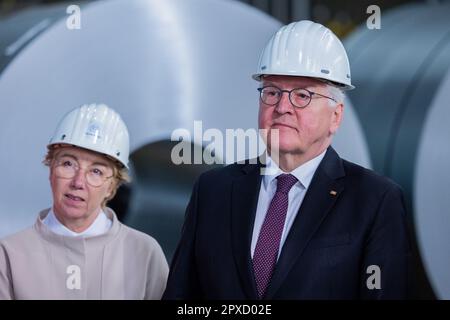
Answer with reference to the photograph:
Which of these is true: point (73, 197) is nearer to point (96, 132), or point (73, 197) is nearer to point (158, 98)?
point (96, 132)

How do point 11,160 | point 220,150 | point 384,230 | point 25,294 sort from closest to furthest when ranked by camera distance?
point 384,230 < point 25,294 < point 11,160 < point 220,150

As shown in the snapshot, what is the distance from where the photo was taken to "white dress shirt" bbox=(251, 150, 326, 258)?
1792 millimetres

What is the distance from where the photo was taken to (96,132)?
6.51 ft

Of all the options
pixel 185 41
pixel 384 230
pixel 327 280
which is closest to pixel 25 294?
pixel 327 280

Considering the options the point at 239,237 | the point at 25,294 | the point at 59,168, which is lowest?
the point at 25,294

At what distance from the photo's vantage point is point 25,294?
194 centimetres

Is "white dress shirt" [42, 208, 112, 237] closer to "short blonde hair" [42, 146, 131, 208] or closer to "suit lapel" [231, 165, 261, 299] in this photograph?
"short blonde hair" [42, 146, 131, 208]

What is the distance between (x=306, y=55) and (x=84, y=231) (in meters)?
0.68

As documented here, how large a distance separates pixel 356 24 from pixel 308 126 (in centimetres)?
451

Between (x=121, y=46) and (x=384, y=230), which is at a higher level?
(x=121, y=46)

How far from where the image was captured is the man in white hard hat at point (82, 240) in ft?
6.44

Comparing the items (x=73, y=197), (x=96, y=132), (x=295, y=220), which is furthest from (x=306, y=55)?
(x=73, y=197)

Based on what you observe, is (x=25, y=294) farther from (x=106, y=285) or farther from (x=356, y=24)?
(x=356, y=24)

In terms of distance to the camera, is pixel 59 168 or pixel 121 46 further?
pixel 121 46
